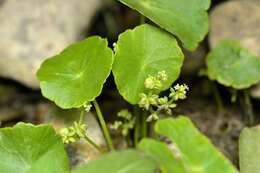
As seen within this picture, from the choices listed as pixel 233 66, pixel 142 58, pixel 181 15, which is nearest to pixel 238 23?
pixel 233 66

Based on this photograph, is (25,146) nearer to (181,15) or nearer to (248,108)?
(181,15)

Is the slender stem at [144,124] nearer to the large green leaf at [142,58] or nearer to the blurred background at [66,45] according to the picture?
the large green leaf at [142,58]

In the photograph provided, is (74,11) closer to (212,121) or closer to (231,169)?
(212,121)

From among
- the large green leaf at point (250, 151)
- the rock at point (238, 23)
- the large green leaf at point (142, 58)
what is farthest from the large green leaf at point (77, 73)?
the rock at point (238, 23)

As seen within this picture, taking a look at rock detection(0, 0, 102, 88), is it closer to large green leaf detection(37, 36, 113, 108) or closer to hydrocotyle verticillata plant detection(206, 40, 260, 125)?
large green leaf detection(37, 36, 113, 108)

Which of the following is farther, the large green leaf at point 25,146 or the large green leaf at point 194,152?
the large green leaf at point 25,146
